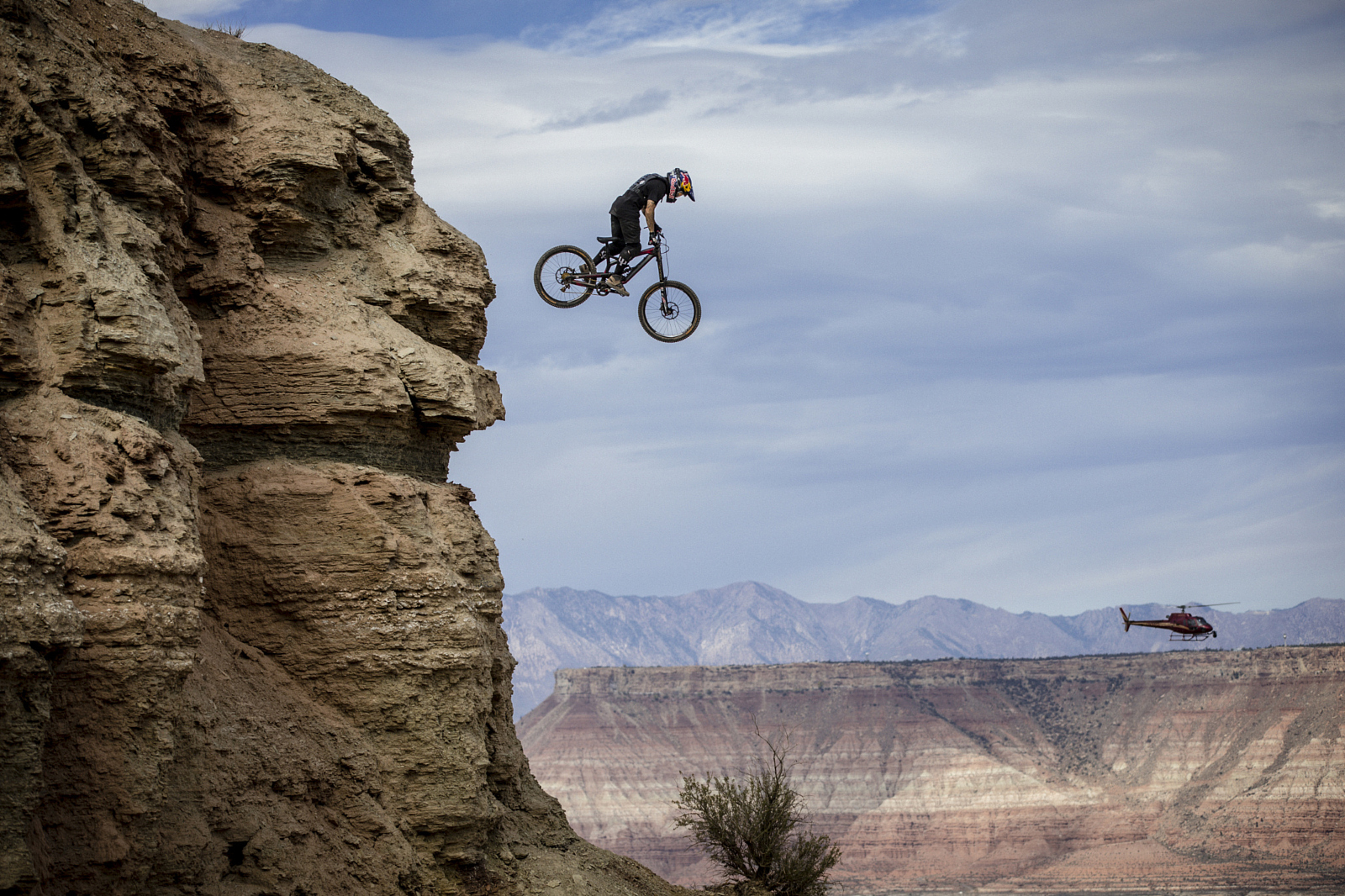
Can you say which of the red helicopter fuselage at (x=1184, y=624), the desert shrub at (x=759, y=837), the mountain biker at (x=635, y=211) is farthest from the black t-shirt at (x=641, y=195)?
the red helicopter fuselage at (x=1184, y=624)

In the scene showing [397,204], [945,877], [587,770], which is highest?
[397,204]

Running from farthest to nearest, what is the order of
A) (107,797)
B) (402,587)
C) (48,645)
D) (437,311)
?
(437,311) → (402,587) → (107,797) → (48,645)

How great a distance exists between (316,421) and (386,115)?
5.22 metres

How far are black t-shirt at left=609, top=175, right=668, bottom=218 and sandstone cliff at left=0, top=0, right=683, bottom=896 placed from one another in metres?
3.95

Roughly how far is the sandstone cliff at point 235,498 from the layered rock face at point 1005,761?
9118 cm

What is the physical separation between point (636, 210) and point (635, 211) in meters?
0.02

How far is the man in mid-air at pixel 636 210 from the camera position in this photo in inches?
866

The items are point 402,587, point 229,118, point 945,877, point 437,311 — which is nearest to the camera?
point 402,587

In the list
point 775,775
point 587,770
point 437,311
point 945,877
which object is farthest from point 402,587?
point 587,770

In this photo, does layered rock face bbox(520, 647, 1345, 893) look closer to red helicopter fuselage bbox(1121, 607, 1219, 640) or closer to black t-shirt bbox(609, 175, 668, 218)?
red helicopter fuselage bbox(1121, 607, 1219, 640)

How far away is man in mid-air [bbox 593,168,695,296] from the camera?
2200 centimetres

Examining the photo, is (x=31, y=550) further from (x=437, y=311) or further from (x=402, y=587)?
(x=437, y=311)

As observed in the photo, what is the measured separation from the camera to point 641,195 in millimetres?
22297

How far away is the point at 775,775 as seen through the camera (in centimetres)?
2622
